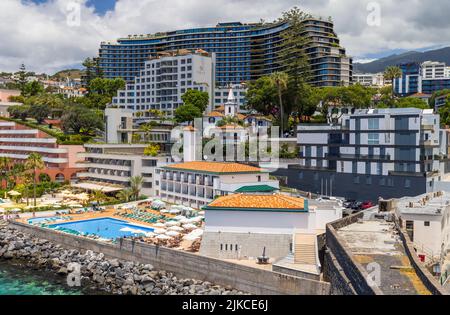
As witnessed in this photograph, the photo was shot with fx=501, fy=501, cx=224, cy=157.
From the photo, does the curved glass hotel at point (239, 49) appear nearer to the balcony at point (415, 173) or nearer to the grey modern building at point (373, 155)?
the grey modern building at point (373, 155)

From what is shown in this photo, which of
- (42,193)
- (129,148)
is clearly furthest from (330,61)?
(42,193)

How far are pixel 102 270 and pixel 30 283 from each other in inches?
210

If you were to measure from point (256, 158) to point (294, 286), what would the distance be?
1651 inches

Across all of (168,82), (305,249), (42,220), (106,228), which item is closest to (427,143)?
(305,249)

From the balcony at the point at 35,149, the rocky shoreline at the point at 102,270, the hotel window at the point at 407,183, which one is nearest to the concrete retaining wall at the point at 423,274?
the rocky shoreline at the point at 102,270

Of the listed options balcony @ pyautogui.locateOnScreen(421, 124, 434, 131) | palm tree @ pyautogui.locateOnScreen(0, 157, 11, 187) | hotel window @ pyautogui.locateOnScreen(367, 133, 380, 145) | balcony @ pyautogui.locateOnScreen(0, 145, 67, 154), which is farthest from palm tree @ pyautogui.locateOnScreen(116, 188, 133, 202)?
balcony @ pyautogui.locateOnScreen(421, 124, 434, 131)

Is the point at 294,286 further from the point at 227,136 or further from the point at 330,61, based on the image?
the point at 330,61

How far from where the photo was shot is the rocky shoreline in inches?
1364

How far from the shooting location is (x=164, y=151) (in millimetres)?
87562

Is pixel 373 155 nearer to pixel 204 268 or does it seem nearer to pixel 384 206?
pixel 384 206

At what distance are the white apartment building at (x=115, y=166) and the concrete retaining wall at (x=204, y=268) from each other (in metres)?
23.9

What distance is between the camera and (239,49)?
13638cm

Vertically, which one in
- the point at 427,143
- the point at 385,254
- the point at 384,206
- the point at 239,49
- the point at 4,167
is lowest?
the point at 385,254

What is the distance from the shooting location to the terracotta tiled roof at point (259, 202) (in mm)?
36544
